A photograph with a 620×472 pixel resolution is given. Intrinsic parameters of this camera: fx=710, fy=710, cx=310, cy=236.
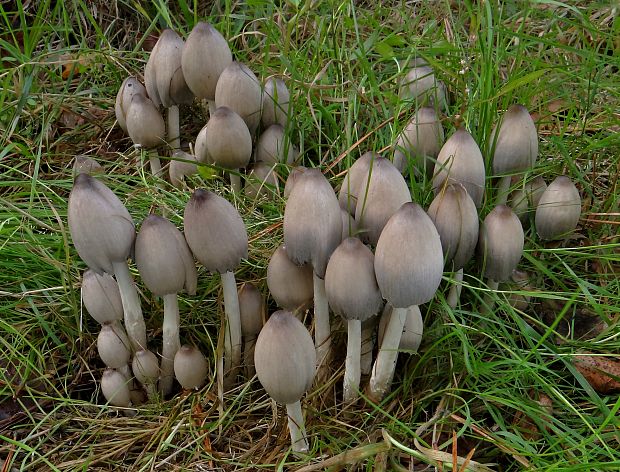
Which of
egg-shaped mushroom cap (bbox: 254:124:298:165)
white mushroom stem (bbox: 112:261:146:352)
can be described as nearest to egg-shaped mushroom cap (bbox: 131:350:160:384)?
white mushroom stem (bbox: 112:261:146:352)

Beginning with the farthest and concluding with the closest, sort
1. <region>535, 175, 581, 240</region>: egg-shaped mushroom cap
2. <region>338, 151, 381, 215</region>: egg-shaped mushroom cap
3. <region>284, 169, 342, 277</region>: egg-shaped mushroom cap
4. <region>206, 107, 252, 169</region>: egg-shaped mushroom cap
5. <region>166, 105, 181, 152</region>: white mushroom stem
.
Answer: <region>166, 105, 181, 152</region>: white mushroom stem < <region>206, 107, 252, 169</region>: egg-shaped mushroom cap < <region>535, 175, 581, 240</region>: egg-shaped mushroom cap < <region>338, 151, 381, 215</region>: egg-shaped mushroom cap < <region>284, 169, 342, 277</region>: egg-shaped mushroom cap

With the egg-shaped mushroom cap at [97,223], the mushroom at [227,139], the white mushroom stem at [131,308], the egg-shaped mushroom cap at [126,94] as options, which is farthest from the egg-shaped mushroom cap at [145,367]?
the egg-shaped mushroom cap at [126,94]

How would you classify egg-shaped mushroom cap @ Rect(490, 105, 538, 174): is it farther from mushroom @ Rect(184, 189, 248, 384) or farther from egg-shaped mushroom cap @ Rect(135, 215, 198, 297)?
egg-shaped mushroom cap @ Rect(135, 215, 198, 297)

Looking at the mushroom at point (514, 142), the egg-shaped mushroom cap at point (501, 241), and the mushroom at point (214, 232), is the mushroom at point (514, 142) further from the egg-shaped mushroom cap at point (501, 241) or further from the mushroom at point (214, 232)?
the mushroom at point (214, 232)

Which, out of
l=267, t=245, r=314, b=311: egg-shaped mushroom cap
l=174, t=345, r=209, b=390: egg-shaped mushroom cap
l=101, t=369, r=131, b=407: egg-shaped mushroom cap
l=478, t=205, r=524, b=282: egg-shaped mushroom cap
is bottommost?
l=101, t=369, r=131, b=407: egg-shaped mushroom cap

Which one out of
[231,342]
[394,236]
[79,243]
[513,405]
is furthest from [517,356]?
[79,243]

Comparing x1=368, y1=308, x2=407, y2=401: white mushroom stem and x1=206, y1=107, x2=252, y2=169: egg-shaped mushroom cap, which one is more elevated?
x1=206, y1=107, x2=252, y2=169: egg-shaped mushroom cap
